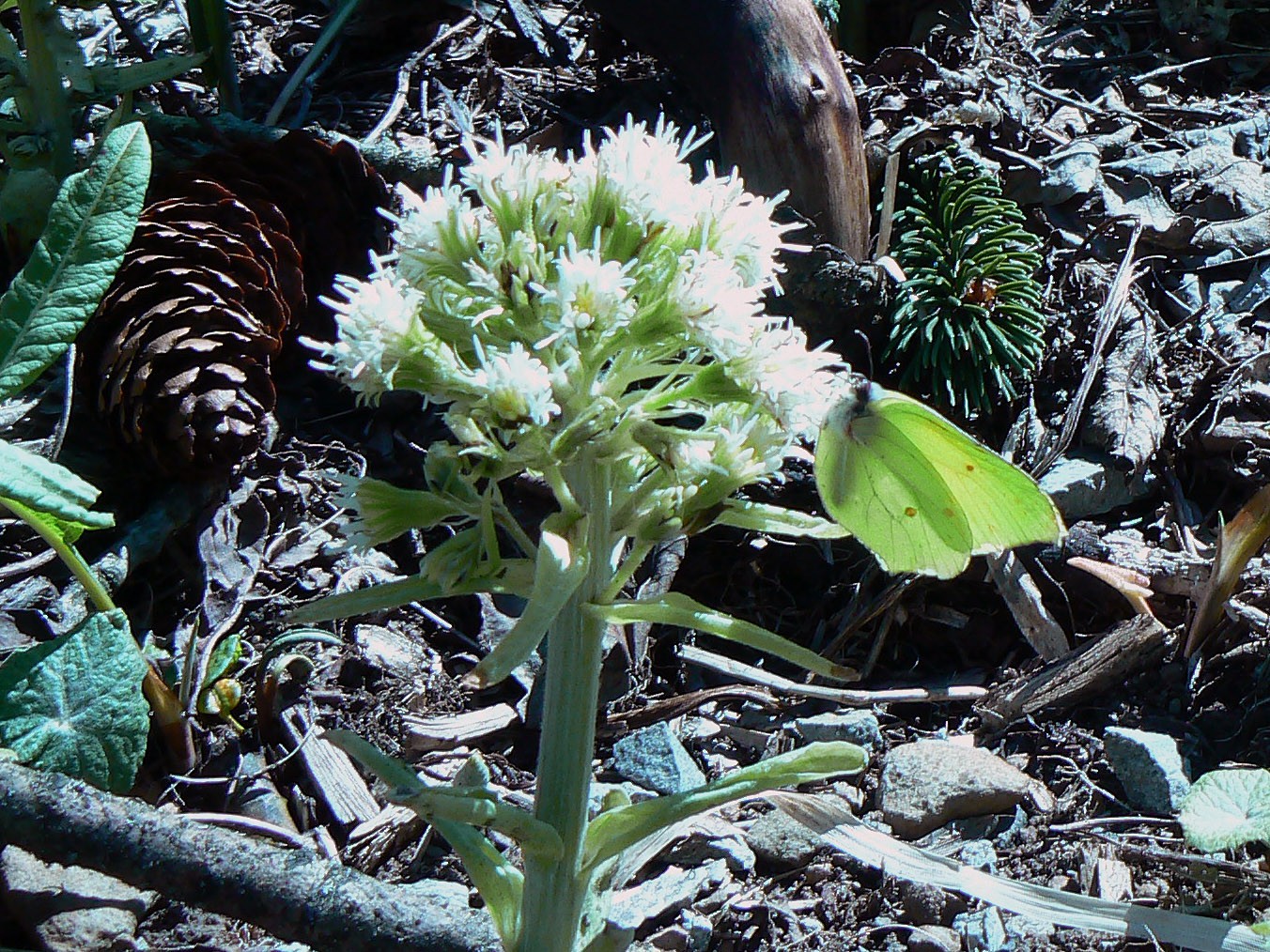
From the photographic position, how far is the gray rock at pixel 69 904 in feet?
6.57

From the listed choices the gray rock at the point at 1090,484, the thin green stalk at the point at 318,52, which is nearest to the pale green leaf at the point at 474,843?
the gray rock at the point at 1090,484

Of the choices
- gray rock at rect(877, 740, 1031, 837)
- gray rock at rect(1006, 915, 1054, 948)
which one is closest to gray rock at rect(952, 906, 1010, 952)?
gray rock at rect(1006, 915, 1054, 948)

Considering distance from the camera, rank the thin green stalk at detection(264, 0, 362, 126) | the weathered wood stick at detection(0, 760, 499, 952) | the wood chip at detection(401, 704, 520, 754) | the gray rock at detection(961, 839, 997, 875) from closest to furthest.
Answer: the weathered wood stick at detection(0, 760, 499, 952) < the gray rock at detection(961, 839, 997, 875) < the wood chip at detection(401, 704, 520, 754) < the thin green stalk at detection(264, 0, 362, 126)

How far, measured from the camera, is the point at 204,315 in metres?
2.65

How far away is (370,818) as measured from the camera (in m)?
2.31

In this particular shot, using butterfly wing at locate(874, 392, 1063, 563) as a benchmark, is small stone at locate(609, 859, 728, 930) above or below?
below

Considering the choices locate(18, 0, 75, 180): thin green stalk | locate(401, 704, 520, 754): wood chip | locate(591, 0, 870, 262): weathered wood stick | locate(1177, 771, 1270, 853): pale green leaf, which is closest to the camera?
locate(1177, 771, 1270, 853): pale green leaf

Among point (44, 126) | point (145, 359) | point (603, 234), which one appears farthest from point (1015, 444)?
point (44, 126)

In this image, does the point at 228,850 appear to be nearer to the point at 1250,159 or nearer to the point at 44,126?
the point at 44,126

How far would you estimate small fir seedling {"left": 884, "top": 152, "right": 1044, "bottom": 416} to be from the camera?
3.01 m

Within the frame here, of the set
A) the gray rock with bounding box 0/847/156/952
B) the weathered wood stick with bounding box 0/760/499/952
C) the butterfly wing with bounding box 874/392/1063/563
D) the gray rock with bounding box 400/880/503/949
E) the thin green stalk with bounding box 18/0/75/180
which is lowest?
the gray rock with bounding box 0/847/156/952

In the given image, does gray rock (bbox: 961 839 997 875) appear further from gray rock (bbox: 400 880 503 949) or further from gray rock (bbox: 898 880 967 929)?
gray rock (bbox: 400 880 503 949)

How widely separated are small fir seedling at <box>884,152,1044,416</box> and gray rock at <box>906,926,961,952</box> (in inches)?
52.7

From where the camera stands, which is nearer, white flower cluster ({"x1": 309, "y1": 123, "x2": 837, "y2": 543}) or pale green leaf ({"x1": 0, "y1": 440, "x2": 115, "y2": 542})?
white flower cluster ({"x1": 309, "y1": 123, "x2": 837, "y2": 543})
